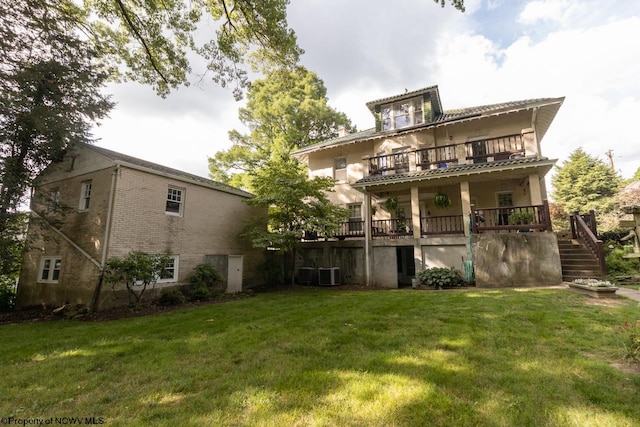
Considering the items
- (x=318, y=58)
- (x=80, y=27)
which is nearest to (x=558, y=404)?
(x=318, y=58)

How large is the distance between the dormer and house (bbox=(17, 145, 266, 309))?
10385mm

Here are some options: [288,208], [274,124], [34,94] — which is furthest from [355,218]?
[34,94]

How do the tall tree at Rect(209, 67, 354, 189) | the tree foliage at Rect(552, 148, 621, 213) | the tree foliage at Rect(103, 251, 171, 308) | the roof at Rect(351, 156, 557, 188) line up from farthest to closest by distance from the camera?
the tree foliage at Rect(552, 148, 621, 213), the tall tree at Rect(209, 67, 354, 189), the roof at Rect(351, 156, 557, 188), the tree foliage at Rect(103, 251, 171, 308)

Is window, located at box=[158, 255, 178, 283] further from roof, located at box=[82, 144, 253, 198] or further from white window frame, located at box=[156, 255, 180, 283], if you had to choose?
roof, located at box=[82, 144, 253, 198]

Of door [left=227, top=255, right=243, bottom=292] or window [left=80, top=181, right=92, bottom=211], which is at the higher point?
window [left=80, top=181, right=92, bottom=211]

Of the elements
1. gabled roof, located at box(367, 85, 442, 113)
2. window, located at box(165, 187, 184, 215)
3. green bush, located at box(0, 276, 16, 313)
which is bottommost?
green bush, located at box(0, 276, 16, 313)

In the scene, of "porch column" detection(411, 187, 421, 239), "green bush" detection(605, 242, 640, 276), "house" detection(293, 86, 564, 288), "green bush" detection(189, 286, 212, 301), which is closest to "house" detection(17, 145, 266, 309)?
"green bush" detection(189, 286, 212, 301)

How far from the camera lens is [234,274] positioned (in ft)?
43.8

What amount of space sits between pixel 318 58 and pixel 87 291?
12573 mm

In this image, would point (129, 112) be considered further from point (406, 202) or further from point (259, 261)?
point (406, 202)

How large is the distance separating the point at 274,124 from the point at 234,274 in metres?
14.0

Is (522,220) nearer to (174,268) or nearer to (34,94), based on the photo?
(174,268)

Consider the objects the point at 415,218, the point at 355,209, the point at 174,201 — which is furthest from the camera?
the point at 355,209

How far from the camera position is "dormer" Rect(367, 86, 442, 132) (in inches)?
605
